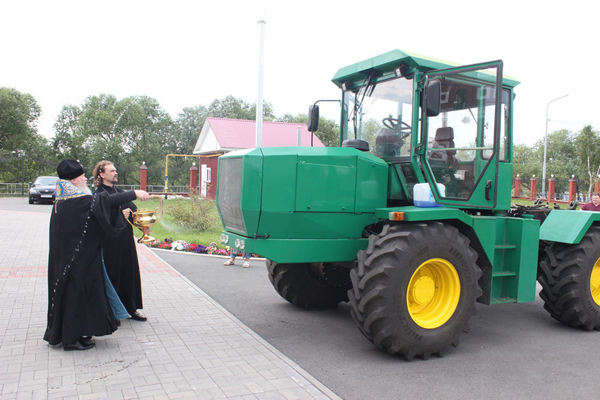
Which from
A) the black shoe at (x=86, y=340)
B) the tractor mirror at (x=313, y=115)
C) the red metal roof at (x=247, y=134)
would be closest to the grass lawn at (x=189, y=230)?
the tractor mirror at (x=313, y=115)

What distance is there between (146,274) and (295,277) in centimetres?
337

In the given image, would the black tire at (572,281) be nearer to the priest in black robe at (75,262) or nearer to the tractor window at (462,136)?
the tractor window at (462,136)

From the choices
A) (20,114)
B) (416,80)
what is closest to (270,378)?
(416,80)

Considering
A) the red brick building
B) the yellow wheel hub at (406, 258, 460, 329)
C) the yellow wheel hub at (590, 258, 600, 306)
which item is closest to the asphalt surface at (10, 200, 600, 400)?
the yellow wheel hub at (406, 258, 460, 329)

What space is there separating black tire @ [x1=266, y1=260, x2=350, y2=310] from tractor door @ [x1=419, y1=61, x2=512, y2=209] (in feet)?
6.10

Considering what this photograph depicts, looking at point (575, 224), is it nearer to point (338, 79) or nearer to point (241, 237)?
point (338, 79)

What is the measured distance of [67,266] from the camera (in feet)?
15.2

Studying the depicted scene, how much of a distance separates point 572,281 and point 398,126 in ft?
9.36

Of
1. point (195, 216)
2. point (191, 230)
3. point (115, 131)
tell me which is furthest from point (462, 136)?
point (115, 131)

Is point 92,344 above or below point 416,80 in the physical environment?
below

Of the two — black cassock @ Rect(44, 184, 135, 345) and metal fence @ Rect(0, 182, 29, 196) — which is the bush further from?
metal fence @ Rect(0, 182, 29, 196)

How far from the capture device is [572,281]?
5.83 meters

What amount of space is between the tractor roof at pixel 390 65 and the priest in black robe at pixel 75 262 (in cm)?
294

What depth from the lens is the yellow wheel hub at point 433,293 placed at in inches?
196
